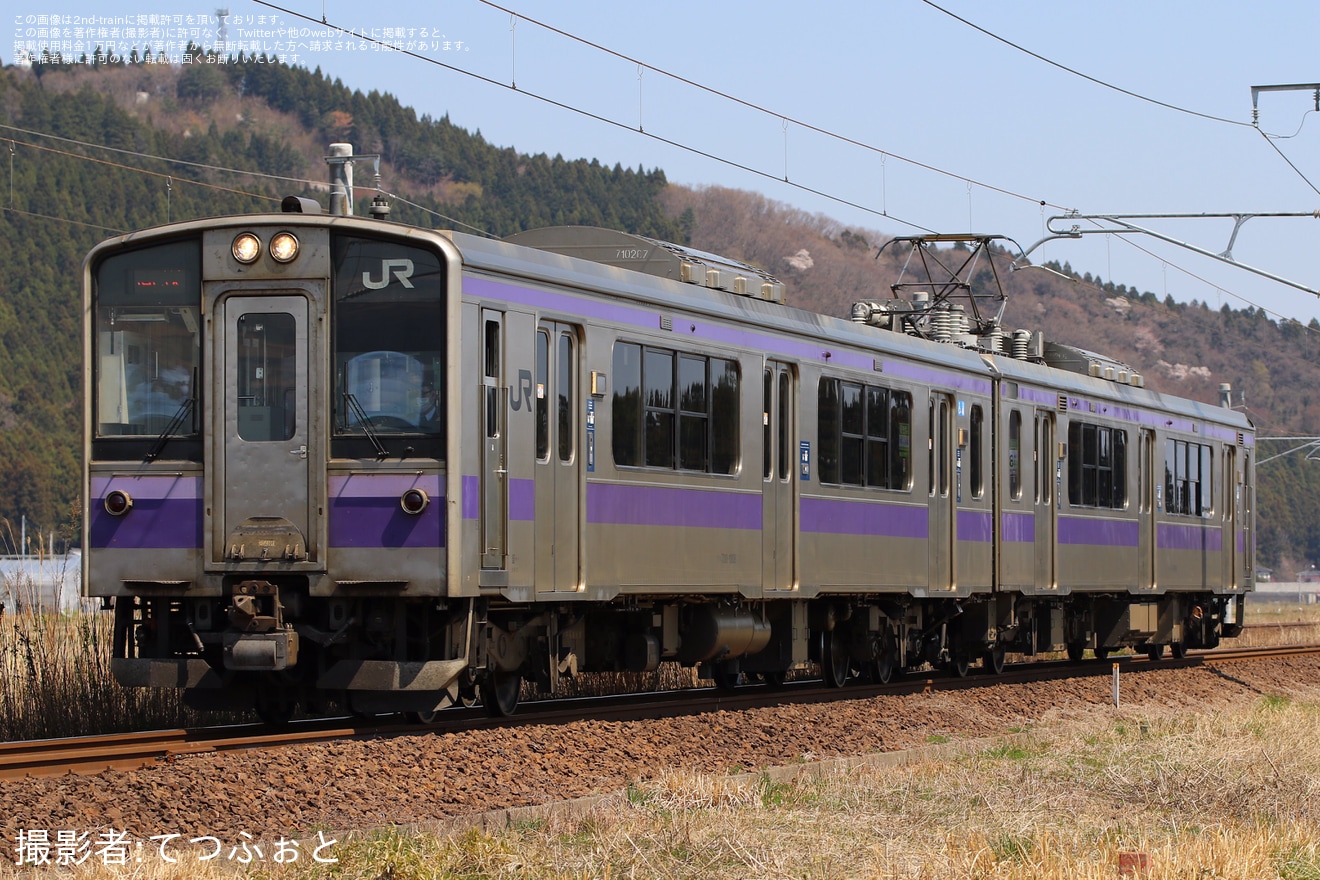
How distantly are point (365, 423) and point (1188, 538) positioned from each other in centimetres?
1561

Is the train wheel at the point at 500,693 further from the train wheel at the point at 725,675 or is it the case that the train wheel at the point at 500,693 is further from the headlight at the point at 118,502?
the train wheel at the point at 725,675

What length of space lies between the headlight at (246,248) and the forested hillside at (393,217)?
7554cm

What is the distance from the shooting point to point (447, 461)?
437 inches

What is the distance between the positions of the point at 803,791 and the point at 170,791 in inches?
142

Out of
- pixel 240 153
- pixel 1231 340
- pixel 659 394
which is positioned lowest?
pixel 659 394

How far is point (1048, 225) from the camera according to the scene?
27078mm

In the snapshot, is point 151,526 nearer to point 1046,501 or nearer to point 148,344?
point 148,344

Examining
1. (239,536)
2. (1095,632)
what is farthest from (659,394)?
(1095,632)

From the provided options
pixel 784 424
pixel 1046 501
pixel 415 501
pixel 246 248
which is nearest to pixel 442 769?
pixel 415 501

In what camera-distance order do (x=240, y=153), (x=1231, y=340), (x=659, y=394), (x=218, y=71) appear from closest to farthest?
(x=659, y=394) < (x=240, y=153) < (x=1231, y=340) < (x=218, y=71)

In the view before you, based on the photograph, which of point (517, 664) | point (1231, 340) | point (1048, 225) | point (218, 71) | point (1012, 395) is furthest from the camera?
point (218, 71)

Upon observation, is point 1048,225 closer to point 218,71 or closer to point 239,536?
point 239,536

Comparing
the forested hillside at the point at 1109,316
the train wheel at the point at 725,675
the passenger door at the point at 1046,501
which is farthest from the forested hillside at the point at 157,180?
the train wheel at the point at 725,675

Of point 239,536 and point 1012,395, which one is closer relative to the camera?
point 239,536
